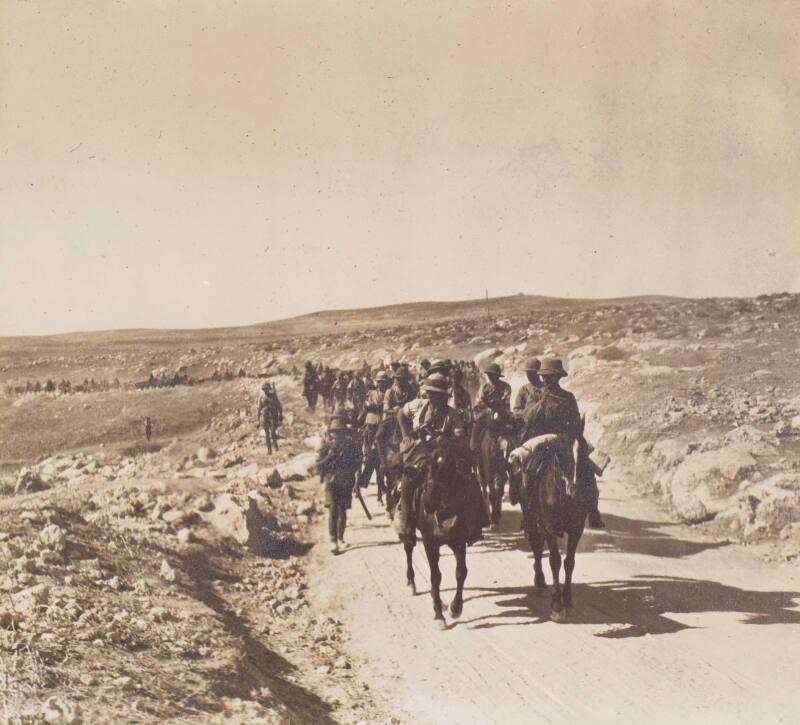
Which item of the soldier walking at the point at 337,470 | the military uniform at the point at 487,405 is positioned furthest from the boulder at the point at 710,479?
the soldier walking at the point at 337,470

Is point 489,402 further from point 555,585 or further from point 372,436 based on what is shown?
point 555,585

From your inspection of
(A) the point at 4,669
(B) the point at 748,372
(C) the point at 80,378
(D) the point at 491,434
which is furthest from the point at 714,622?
(C) the point at 80,378

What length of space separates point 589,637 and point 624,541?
3492 mm

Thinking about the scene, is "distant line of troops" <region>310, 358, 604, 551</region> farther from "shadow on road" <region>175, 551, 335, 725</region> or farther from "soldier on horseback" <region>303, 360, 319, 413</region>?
"soldier on horseback" <region>303, 360, 319, 413</region>

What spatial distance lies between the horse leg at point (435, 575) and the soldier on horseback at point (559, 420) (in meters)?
1.56

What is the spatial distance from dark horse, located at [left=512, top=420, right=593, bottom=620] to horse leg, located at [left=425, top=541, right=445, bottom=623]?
1.11 metres

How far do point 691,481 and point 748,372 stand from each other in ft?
19.2

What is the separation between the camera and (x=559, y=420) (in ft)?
22.3

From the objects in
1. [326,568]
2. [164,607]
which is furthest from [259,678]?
[326,568]

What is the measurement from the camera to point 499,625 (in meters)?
6.72

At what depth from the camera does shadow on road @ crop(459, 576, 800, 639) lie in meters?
6.66

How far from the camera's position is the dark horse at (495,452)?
9297 millimetres

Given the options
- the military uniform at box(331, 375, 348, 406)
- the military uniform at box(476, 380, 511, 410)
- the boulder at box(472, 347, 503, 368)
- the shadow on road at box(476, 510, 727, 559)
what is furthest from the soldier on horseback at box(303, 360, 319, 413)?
the military uniform at box(476, 380, 511, 410)

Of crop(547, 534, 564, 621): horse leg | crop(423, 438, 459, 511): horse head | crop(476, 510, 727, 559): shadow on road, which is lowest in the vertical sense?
crop(476, 510, 727, 559): shadow on road
